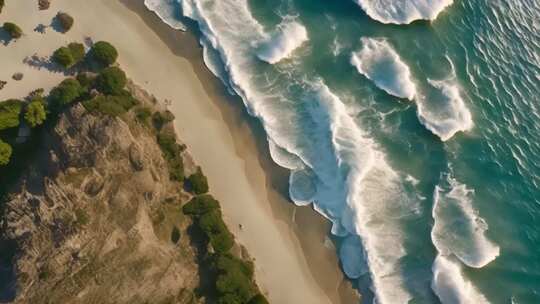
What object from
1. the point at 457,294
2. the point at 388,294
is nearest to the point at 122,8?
the point at 388,294

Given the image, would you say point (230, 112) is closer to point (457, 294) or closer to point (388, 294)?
point (388, 294)

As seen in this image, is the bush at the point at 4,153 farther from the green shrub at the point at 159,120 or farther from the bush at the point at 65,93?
the green shrub at the point at 159,120

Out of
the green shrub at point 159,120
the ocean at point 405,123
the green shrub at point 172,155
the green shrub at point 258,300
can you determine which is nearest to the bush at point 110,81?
the green shrub at point 159,120

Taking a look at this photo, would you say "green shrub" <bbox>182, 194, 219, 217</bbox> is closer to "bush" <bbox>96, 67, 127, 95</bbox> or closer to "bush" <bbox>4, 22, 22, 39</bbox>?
"bush" <bbox>96, 67, 127, 95</bbox>

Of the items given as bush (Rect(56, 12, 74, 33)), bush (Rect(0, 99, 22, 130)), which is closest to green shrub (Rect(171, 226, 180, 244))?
bush (Rect(0, 99, 22, 130))

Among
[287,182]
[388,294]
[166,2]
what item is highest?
[166,2]

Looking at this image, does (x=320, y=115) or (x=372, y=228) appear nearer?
(x=372, y=228)

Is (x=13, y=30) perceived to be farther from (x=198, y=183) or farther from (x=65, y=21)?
(x=198, y=183)
